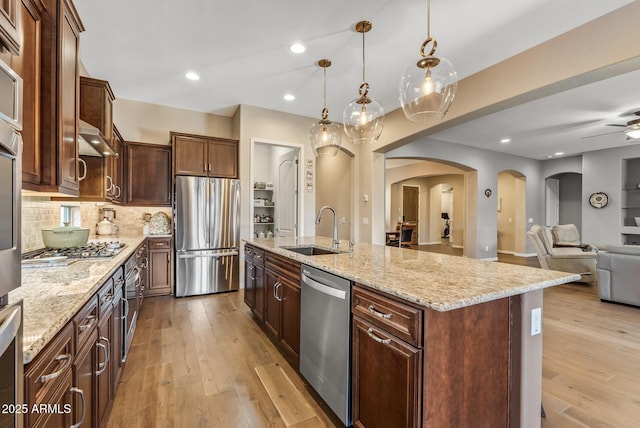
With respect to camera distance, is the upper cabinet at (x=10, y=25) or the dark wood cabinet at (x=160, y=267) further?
the dark wood cabinet at (x=160, y=267)

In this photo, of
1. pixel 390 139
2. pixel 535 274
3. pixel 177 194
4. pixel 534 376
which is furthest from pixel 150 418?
pixel 390 139

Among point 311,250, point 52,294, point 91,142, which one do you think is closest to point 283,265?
point 311,250

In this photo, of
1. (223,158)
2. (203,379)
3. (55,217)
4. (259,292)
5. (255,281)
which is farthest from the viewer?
(223,158)

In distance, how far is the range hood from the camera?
210 cm

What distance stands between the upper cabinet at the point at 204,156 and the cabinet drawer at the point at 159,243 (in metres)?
1.00

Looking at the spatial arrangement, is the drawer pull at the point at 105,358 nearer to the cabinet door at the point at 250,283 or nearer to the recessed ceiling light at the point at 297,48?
the cabinet door at the point at 250,283

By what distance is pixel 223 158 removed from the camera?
4586 mm

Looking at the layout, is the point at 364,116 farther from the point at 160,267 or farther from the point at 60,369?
the point at 160,267

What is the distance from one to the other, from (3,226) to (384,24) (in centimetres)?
298

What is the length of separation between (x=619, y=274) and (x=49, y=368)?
5.67 meters

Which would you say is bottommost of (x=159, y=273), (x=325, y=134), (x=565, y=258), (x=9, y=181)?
(x=159, y=273)

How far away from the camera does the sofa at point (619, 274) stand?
3.75m

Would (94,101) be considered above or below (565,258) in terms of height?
above

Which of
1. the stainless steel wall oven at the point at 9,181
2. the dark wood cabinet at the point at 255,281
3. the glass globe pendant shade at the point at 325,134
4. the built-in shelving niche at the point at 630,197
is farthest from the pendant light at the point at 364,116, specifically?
the built-in shelving niche at the point at 630,197
